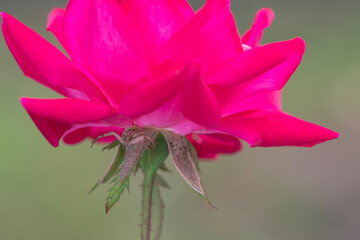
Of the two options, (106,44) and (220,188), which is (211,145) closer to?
(106,44)

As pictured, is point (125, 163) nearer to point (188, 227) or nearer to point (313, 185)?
point (188, 227)

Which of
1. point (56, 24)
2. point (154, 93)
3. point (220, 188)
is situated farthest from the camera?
point (220, 188)

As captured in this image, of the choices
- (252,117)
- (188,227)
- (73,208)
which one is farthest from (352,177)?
(252,117)

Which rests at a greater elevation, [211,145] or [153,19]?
[153,19]

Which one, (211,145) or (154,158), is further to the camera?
(211,145)

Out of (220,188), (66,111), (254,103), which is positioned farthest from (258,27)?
(220,188)

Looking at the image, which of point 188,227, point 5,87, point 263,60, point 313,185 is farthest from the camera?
point 5,87
